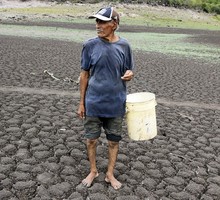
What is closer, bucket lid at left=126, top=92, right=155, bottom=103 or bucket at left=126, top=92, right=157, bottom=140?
bucket at left=126, top=92, right=157, bottom=140

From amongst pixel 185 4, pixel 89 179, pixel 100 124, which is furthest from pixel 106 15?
pixel 185 4

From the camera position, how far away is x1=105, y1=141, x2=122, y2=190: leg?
5.00m

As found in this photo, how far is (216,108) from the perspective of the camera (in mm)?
9742

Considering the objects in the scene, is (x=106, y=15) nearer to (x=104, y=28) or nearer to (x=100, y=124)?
(x=104, y=28)

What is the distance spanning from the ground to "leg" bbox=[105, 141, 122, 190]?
0.08m

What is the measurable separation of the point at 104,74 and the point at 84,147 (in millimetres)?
1892

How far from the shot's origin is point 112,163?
5055 millimetres

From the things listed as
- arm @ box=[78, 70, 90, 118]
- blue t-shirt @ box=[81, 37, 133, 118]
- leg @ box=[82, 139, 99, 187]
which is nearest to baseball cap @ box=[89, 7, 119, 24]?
blue t-shirt @ box=[81, 37, 133, 118]

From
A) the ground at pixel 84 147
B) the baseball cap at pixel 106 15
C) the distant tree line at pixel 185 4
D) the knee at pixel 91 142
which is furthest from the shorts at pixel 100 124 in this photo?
the distant tree line at pixel 185 4

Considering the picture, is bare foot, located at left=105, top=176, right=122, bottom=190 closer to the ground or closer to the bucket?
the ground

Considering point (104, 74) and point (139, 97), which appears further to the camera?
point (139, 97)

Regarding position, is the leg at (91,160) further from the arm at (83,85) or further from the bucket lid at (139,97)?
the bucket lid at (139,97)

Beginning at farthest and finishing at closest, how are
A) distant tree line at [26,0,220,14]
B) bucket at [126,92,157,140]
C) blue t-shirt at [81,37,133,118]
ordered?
distant tree line at [26,0,220,14], bucket at [126,92,157,140], blue t-shirt at [81,37,133,118]

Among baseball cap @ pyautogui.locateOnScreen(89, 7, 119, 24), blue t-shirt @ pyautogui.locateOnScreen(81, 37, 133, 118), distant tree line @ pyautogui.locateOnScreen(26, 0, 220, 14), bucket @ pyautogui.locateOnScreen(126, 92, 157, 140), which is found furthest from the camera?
distant tree line @ pyautogui.locateOnScreen(26, 0, 220, 14)
